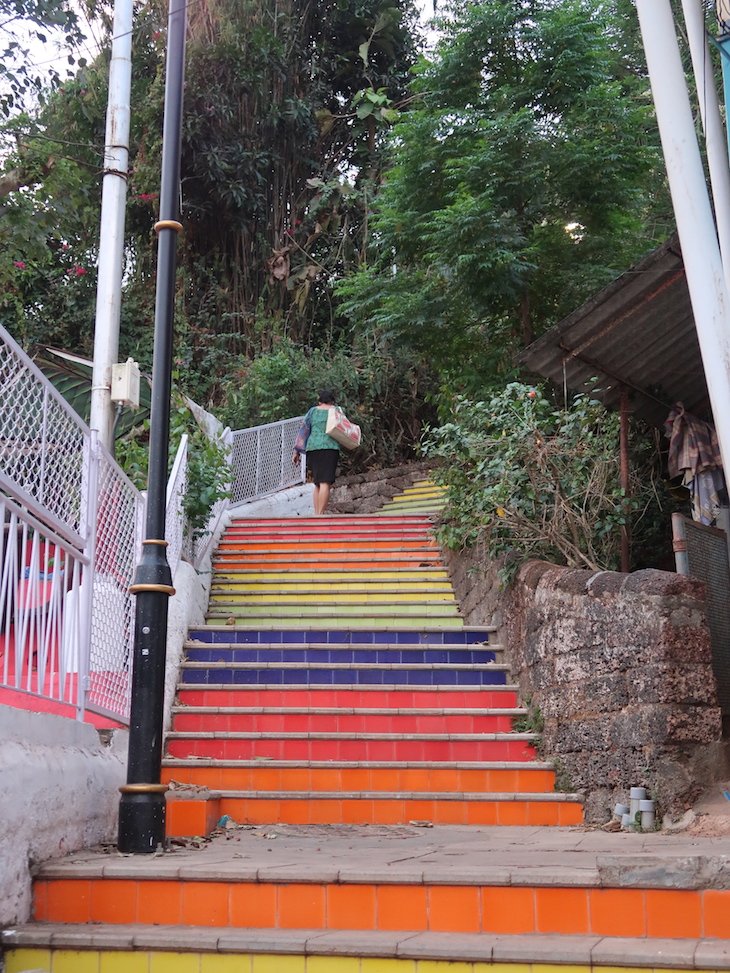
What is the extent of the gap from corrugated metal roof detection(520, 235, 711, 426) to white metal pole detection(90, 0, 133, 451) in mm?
2922

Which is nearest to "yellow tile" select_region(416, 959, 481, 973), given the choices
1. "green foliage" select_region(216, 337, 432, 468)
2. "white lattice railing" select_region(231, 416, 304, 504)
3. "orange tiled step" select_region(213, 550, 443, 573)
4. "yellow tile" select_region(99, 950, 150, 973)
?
"yellow tile" select_region(99, 950, 150, 973)

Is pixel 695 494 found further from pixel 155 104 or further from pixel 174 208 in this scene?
pixel 155 104

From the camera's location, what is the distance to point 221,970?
120 inches

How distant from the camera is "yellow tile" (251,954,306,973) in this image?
2.99 meters

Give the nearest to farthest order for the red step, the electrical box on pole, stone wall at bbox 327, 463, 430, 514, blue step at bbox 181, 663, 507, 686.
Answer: the red step
blue step at bbox 181, 663, 507, 686
the electrical box on pole
stone wall at bbox 327, 463, 430, 514

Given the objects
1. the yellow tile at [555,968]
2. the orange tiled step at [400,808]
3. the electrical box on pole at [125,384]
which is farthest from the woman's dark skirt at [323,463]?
the yellow tile at [555,968]

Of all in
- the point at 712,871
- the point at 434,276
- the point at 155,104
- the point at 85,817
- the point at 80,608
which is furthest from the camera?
the point at 155,104

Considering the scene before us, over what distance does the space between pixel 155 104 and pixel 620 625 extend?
1385cm

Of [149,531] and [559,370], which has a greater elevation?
[559,370]

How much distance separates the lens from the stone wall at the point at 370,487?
13.1m

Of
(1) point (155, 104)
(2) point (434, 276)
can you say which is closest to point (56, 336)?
(1) point (155, 104)

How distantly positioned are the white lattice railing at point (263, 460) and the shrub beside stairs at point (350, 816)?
1476 millimetres

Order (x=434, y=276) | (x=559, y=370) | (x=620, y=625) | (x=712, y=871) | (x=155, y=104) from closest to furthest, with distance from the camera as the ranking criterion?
(x=712, y=871)
(x=620, y=625)
(x=559, y=370)
(x=434, y=276)
(x=155, y=104)

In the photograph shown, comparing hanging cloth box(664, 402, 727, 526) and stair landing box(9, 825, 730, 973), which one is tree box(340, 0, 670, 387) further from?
stair landing box(9, 825, 730, 973)
